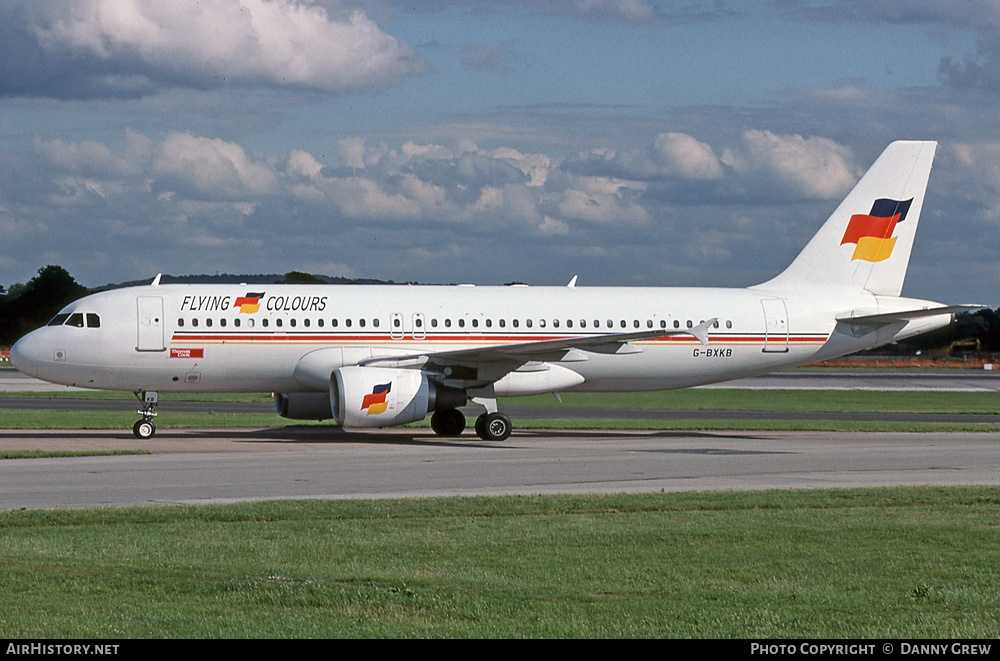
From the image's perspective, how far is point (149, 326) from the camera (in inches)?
1199

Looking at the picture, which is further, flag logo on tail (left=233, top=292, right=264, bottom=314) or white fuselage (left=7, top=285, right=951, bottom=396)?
flag logo on tail (left=233, top=292, right=264, bottom=314)

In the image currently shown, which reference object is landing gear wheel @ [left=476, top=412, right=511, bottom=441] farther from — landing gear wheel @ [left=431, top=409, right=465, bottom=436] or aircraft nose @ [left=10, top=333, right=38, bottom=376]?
aircraft nose @ [left=10, top=333, right=38, bottom=376]

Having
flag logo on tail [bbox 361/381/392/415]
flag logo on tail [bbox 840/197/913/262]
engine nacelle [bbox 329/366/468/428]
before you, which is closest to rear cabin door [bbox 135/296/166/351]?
engine nacelle [bbox 329/366/468/428]

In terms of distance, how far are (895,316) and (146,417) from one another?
1962cm

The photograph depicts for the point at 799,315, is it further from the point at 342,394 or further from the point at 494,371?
the point at 342,394

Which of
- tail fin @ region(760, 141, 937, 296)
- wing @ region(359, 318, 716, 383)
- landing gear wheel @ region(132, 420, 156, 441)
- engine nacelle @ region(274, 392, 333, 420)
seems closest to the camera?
landing gear wheel @ region(132, 420, 156, 441)

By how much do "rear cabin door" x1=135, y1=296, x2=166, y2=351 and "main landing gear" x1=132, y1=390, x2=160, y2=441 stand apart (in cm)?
120

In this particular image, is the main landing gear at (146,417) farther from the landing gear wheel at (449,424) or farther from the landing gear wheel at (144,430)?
the landing gear wheel at (449,424)

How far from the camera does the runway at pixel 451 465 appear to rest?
18969mm

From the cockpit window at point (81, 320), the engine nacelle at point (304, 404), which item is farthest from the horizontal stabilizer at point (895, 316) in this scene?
the cockpit window at point (81, 320)

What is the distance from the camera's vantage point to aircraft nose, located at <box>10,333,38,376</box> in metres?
30.0

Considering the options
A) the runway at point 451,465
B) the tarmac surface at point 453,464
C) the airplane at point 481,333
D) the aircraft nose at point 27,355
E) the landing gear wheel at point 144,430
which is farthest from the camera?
the airplane at point 481,333

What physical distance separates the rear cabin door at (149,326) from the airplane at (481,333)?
0.11 feet

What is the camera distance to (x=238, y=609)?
973cm
